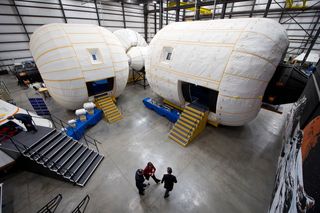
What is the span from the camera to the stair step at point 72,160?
181 inches

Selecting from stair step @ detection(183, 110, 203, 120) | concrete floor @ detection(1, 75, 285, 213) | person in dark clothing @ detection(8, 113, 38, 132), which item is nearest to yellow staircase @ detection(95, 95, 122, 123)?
concrete floor @ detection(1, 75, 285, 213)

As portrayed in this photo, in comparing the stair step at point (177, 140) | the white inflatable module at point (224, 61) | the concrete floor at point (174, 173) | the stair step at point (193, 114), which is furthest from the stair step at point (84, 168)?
the white inflatable module at point (224, 61)

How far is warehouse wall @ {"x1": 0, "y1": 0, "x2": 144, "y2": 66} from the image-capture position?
42.1 ft

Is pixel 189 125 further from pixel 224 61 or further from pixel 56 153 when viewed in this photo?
pixel 56 153

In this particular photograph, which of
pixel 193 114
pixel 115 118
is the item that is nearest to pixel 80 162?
pixel 115 118

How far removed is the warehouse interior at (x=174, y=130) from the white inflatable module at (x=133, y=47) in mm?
3325

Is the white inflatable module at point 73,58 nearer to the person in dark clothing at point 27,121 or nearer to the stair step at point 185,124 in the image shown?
the person in dark clothing at point 27,121

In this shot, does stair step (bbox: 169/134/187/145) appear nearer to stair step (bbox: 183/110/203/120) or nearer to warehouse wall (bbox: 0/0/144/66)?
stair step (bbox: 183/110/203/120)

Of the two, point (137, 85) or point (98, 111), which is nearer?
point (98, 111)

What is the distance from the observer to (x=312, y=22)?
49.7 feet

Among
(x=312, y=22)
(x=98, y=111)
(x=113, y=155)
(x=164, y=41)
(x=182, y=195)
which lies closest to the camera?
(x=182, y=195)

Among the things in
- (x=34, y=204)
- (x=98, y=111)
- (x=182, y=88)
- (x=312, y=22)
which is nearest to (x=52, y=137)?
(x=34, y=204)

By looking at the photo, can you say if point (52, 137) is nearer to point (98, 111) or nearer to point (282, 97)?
point (98, 111)

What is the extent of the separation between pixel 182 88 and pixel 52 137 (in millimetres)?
6123
